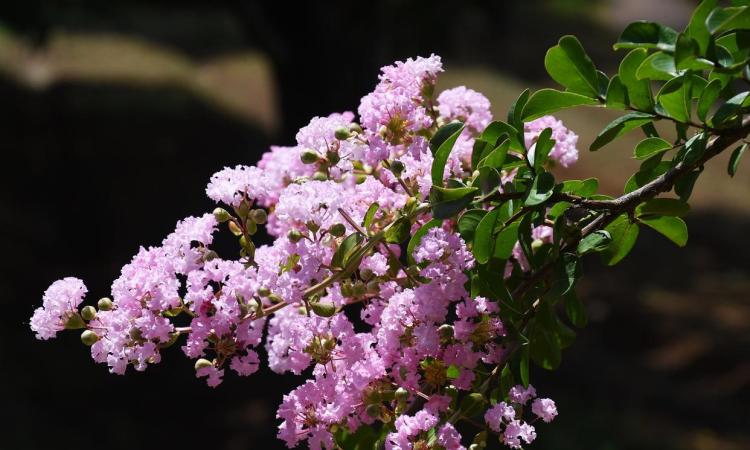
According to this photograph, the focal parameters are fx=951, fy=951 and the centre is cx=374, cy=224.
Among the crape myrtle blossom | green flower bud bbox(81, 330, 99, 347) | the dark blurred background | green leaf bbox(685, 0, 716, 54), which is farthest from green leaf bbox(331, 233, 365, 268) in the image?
the dark blurred background

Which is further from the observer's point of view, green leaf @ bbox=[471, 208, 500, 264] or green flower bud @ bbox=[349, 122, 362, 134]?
green flower bud @ bbox=[349, 122, 362, 134]

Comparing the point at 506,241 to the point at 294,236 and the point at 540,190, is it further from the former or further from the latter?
the point at 294,236

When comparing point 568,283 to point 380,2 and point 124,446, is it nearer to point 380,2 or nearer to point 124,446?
point 124,446

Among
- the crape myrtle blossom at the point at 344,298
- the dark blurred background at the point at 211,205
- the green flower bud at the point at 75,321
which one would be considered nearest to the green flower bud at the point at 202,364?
the crape myrtle blossom at the point at 344,298

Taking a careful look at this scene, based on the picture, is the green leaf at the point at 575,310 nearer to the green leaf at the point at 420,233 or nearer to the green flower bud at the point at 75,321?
the green leaf at the point at 420,233

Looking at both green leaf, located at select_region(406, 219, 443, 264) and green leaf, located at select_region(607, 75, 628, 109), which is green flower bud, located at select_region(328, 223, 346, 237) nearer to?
green leaf, located at select_region(406, 219, 443, 264)

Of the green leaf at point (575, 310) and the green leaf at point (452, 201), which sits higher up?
the green leaf at point (452, 201)

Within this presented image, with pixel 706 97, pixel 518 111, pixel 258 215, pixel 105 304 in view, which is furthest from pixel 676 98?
pixel 105 304
